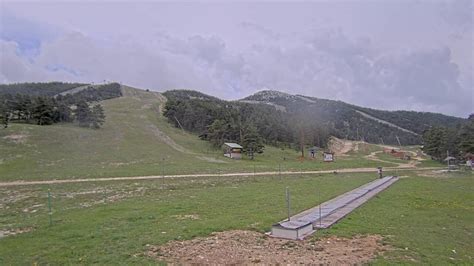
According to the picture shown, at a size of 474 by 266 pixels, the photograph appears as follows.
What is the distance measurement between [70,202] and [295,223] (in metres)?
19.5

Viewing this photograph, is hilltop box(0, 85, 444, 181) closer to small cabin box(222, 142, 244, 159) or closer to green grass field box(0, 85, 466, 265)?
small cabin box(222, 142, 244, 159)

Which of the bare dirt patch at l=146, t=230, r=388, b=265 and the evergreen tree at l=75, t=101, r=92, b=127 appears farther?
the evergreen tree at l=75, t=101, r=92, b=127

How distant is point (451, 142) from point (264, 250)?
313 feet

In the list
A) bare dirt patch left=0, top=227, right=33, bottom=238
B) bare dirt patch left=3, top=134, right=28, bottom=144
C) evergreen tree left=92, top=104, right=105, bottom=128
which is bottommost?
bare dirt patch left=0, top=227, right=33, bottom=238

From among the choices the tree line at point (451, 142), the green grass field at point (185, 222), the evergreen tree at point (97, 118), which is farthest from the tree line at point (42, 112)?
the tree line at point (451, 142)

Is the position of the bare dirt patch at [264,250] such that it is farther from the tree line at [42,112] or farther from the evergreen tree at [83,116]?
the evergreen tree at [83,116]

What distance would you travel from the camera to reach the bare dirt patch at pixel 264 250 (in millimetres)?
12266

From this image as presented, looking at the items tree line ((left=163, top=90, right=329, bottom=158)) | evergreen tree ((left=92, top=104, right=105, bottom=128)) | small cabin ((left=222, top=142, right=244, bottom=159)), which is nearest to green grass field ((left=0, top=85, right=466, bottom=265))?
small cabin ((left=222, top=142, right=244, bottom=159))

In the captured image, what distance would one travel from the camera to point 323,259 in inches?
487

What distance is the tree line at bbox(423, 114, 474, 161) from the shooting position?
283 feet

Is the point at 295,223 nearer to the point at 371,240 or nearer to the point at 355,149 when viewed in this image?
the point at 371,240

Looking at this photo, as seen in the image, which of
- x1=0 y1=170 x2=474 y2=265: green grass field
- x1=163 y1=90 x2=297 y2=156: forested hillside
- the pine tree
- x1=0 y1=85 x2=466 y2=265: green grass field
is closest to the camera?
x1=0 y1=170 x2=474 y2=265: green grass field

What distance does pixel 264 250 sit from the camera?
43.9 feet

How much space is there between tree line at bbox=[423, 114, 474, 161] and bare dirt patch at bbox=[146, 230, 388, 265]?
277 feet
